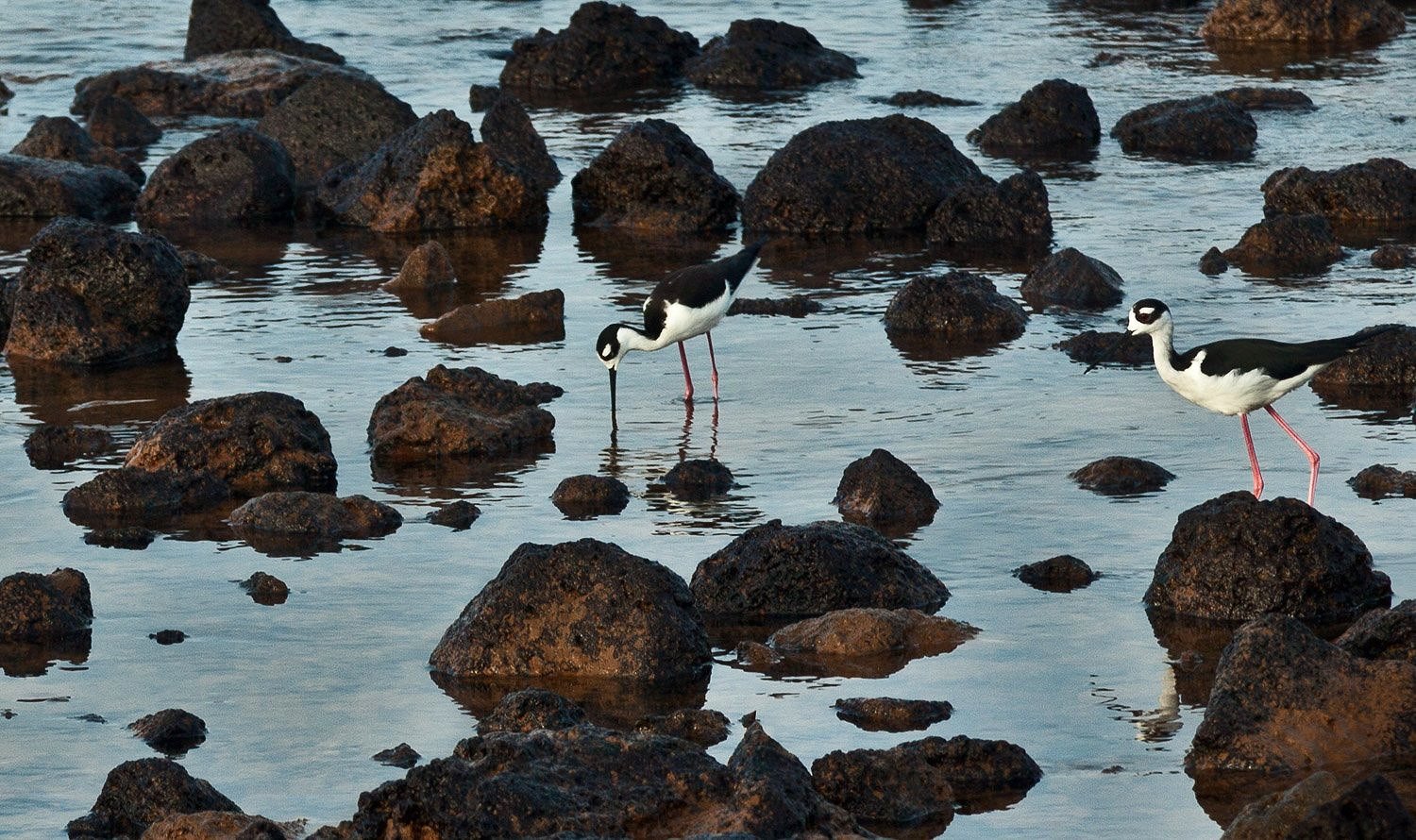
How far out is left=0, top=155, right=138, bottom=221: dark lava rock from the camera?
1032 inches

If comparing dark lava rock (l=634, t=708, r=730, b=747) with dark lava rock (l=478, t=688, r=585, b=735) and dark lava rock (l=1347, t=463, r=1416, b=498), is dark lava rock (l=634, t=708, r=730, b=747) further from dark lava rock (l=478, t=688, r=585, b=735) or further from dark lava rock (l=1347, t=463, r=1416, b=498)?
dark lava rock (l=1347, t=463, r=1416, b=498)

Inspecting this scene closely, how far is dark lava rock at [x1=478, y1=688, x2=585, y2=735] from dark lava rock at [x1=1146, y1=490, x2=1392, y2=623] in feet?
12.6

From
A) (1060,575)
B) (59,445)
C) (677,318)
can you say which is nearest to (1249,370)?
(1060,575)

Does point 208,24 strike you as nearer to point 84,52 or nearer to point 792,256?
point 84,52

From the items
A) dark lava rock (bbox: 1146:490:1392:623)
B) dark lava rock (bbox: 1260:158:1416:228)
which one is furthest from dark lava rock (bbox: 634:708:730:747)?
dark lava rock (bbox: 1260:158:1416:228)

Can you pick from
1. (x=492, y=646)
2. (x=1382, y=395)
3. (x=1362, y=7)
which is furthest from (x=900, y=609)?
(x=1362, y=7)

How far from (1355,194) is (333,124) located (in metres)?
12.4

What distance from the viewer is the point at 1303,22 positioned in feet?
127

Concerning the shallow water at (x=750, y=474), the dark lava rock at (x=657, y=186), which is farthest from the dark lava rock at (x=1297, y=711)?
the dark lava rock at (x=657, y=186)

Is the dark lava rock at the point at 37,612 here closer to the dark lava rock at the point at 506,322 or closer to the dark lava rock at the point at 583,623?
the dark lava rock at the point at 583,623

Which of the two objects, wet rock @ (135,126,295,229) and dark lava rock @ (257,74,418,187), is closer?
wet rock @ (135,126,295,229)

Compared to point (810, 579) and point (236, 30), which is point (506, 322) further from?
point (236, 30)

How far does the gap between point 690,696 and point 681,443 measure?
5.38 metres

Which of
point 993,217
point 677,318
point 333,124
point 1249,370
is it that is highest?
point 1249,370
